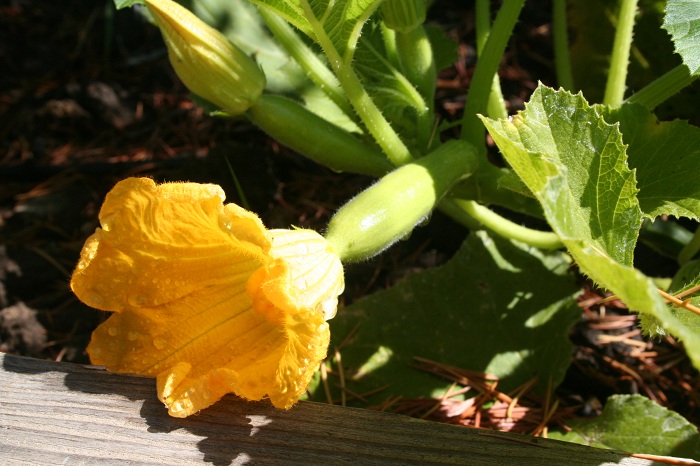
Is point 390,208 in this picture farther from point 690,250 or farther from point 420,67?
point 690,250

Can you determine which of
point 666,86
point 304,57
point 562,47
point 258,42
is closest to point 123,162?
point 258,42

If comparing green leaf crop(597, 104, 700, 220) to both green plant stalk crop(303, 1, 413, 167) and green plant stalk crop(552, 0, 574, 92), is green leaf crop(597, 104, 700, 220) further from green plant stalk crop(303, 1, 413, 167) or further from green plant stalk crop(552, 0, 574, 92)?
green plant stalk crop(552, 0, 574, 92)

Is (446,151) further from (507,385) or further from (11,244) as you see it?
(11,244)

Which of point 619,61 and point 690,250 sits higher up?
point 619,61

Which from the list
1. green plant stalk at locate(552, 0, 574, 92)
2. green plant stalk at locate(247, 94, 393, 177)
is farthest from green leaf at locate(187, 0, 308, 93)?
green plant stalk at locate(552, 0, 574, 92)

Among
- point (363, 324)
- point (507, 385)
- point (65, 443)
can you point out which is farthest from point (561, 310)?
point (65, 443)

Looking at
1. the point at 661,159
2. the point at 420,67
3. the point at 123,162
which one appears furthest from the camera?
the point at 123,162

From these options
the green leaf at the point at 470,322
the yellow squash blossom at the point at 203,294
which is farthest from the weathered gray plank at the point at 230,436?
the green leaf at the point at 470,322
